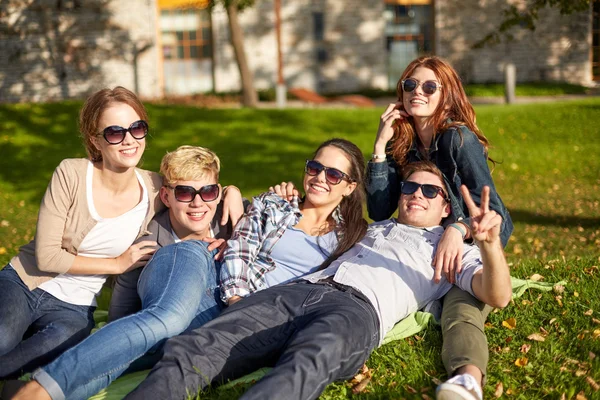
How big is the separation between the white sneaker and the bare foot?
1.87m

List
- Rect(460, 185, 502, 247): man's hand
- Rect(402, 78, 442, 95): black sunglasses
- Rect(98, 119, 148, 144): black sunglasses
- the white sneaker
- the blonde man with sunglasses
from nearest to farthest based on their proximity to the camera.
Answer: the white sneaker
the blonde man with sunglasses
Rect(460, 185, 502, 247): man's hand
Rect(98, 119, 148, 144): black sunglasses
Rect(402, 78, 442, 95): black sunglasses

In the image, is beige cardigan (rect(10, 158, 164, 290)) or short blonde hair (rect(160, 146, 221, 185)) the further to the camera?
short blonde hair (rect(160, 146, 221, 185))

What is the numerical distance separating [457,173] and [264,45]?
22822mm

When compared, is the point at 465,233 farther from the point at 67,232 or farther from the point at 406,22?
the point at 406,22

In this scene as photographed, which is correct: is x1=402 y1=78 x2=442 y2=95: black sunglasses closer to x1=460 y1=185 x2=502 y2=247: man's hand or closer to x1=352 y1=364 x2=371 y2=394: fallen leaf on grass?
x1=460 y1=185 x2=502 y2=247: man's hand

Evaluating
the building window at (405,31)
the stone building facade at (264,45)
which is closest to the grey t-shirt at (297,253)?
Answer: the stone building facade at (264,45)

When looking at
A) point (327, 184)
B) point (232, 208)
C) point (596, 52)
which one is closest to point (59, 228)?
point (232, 208)

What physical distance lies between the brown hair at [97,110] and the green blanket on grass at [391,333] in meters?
1.32

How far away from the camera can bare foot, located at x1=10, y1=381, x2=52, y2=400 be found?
341 cm

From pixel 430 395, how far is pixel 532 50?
85.6 ft

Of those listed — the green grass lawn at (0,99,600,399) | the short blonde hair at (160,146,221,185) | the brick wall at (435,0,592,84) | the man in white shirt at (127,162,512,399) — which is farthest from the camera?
the brick wall at (435,0,592,84)

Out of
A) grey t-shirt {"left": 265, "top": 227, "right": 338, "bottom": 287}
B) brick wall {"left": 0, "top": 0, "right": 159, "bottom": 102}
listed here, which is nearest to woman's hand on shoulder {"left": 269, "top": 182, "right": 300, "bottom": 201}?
grey t-shirt {"left": 265, "top": 227, "right": 338, "bottom": 287}

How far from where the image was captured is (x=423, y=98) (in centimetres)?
489

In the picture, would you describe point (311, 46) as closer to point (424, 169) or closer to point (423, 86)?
point (423, 86)
